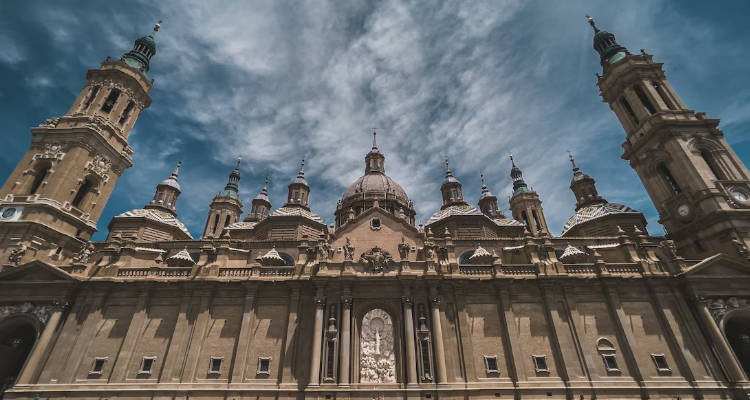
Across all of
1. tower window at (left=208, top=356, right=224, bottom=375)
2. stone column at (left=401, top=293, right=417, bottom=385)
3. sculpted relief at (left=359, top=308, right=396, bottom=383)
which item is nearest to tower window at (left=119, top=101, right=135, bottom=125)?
tower window at (left=208, top=356, right=224, bottom=375)

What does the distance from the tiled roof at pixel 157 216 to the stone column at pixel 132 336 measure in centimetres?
1737

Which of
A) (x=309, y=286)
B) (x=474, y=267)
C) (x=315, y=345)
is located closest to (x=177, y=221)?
(x=309, y=286)

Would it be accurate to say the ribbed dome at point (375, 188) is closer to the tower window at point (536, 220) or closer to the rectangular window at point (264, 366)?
the tower window at point (536, 220)

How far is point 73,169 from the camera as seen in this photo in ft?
102

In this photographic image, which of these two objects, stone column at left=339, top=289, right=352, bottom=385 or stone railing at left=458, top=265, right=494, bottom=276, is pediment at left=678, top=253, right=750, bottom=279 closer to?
stone railing at left=458, top=265, right=494, bottom=276

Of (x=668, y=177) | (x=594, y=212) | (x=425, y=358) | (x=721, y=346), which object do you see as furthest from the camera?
(x=594, y=212)

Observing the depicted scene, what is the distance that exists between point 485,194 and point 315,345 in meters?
39.3

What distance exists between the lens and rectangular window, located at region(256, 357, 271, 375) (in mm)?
21906

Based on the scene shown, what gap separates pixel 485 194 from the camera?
53531mm

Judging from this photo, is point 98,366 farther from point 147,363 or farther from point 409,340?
point 409,340

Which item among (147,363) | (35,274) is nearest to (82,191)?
(35,274)

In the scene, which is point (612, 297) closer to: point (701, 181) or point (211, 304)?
point (701, 181)

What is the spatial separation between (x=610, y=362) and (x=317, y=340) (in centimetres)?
1858

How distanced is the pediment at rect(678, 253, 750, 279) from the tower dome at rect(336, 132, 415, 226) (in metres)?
28.4
